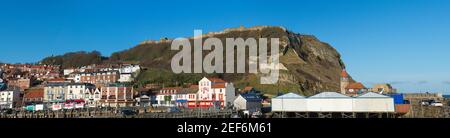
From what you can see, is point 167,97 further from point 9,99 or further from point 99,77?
point 9,99

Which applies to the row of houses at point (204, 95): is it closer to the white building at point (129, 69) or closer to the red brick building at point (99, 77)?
the red brick building at point (99, 77)

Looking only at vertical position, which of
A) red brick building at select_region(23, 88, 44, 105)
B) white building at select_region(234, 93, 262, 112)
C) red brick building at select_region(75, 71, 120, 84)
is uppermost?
red brick building at select_region(75, 71, 120, 84)

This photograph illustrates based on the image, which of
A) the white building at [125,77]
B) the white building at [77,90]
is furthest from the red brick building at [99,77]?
the white building at [77,90]

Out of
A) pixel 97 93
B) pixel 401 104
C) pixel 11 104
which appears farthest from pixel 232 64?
pixel 401 104

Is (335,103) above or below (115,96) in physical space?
below

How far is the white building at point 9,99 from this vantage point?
102838mm

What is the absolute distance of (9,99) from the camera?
103 m

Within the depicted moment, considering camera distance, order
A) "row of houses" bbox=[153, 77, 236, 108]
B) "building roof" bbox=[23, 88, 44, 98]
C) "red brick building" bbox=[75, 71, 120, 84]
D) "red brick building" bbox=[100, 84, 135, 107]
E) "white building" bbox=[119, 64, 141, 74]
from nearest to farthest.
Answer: "row of houses" bbox=[153, 77, 236, 108] < "red brick building" bbox=[100, 84, 135, 107] < "building roof" bbox=[23, 88, 44, 98] < "red brick building" bbox=[75, 71, 120, 84] < "white building" bbox=[119, 64, 141, 74]

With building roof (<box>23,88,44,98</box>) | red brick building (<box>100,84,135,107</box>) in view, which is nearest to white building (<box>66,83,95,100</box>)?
red brick building (<box>100,84,135,107</box>)

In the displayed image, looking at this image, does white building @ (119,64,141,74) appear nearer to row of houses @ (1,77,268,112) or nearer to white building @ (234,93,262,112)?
row of houses @ (1,77,268,112)

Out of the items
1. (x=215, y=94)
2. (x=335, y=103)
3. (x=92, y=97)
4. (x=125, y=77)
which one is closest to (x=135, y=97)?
(x=92, y=97)

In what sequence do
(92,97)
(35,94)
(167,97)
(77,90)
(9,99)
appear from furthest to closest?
(35,94) → (77,90) → (9,99) → (167,97) → (92,97)

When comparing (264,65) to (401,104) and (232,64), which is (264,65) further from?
(401,104)

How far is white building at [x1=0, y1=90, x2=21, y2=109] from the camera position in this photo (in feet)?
Answer: 337
